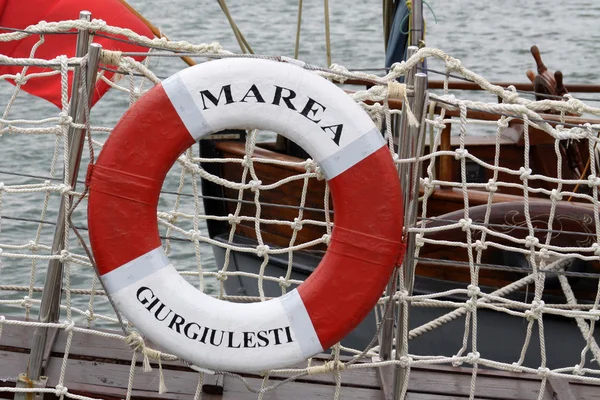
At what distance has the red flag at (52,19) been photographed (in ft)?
12.0

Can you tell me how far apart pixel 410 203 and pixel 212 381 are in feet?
2.21

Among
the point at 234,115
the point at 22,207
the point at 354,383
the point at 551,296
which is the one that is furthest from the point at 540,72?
the point at 22,207

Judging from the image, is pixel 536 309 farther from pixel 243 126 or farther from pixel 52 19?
pixel 52 19

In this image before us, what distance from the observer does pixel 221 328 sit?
221 centimetres

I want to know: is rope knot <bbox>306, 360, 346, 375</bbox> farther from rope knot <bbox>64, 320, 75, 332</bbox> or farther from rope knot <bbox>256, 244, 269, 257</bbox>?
rope knot <bbox>64, 320, 75, 332</bbox>

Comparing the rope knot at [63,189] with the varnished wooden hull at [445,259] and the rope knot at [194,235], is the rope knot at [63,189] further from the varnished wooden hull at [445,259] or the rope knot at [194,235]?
the varnished wooden hull at [445,259]

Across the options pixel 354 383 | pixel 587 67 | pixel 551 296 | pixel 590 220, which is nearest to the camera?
pixel 354 383

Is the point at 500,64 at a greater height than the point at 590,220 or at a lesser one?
greater

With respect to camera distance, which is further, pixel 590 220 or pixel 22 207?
pixel 22 207

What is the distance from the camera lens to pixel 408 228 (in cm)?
241

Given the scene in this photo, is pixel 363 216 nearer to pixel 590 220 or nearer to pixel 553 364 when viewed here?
pixel 590 220

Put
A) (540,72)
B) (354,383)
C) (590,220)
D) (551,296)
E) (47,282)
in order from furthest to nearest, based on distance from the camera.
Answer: (540,72) < (551,296) < (590,220) < (354,383) < (47,282)

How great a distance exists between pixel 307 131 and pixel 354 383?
76 cm

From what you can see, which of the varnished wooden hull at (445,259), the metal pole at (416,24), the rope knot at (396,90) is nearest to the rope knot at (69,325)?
the rope knot at (396,90)
